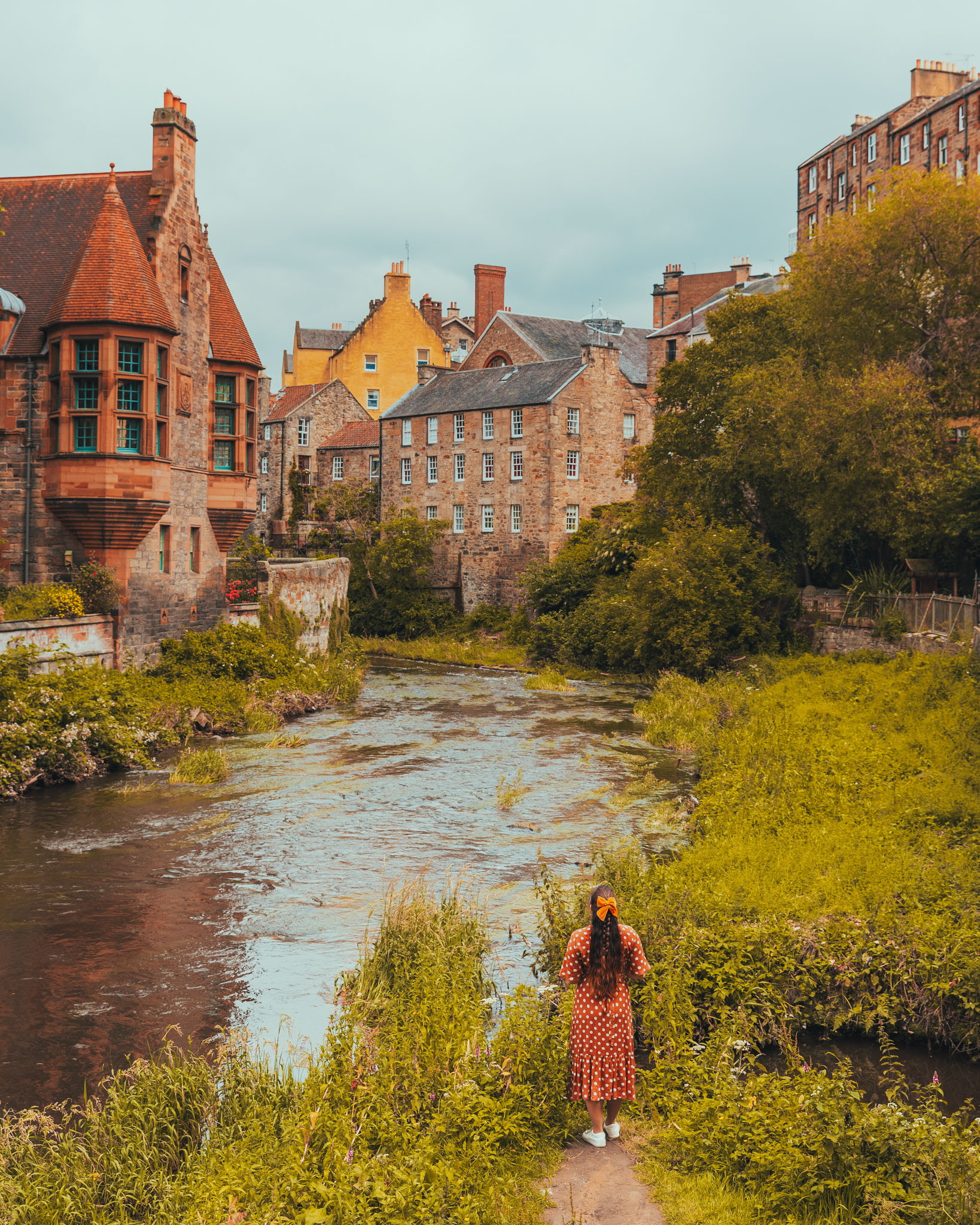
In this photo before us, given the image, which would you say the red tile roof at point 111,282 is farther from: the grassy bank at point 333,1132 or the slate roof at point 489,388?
the slate roof at point 489,388

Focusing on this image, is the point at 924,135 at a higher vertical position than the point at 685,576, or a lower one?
higher

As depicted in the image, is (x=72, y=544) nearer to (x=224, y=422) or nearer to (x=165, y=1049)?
(x=224, y=422)

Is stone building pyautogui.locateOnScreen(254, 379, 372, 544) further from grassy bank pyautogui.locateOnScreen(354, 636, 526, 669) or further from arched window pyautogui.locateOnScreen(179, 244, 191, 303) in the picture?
arched window pyautogui.locateOnScreen(179, 244, 191, 303)

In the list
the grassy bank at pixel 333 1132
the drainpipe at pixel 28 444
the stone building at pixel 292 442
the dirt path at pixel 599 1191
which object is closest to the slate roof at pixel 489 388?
the stone building at pixel 292 442

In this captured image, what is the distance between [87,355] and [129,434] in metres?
1.84

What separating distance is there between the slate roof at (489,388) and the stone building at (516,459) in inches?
2.9

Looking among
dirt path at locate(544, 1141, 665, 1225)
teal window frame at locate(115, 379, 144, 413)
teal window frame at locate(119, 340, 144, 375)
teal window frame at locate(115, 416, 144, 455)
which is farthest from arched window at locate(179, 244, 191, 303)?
dirt path at locate(544, 1141, 665, 1225)

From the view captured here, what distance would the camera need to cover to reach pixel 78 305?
74.7ft

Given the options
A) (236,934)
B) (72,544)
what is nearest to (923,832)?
(236,934)

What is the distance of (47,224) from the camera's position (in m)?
25.7

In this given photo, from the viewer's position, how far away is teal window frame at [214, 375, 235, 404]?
28.8 metres

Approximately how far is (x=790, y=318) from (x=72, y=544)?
2307cm

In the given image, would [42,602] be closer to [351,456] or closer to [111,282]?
[111,282]

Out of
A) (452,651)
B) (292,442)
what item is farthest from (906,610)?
(292,442)
